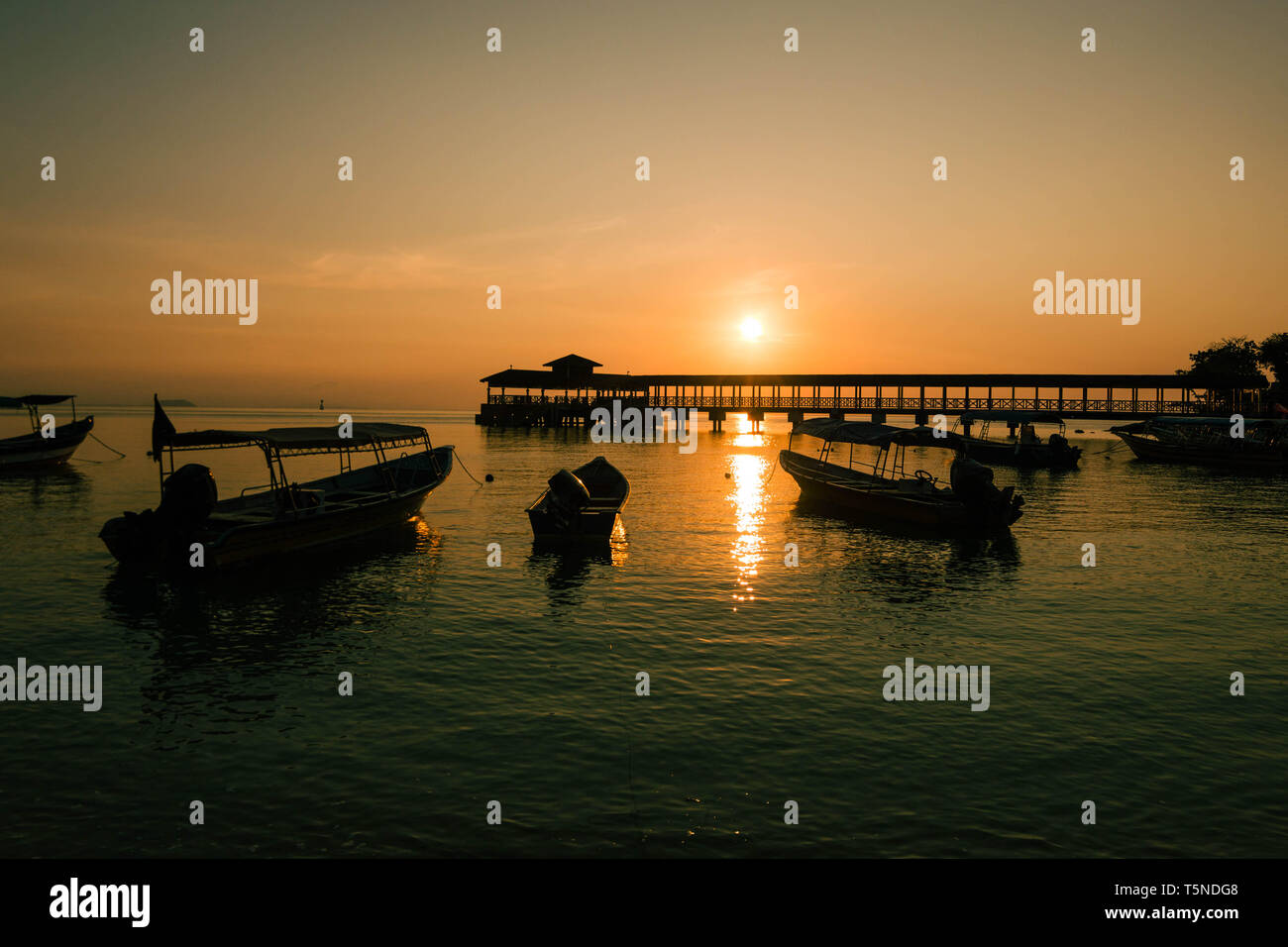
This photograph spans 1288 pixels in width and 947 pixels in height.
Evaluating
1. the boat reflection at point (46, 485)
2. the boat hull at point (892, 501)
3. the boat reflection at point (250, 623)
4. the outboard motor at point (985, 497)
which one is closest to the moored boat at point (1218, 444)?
the boat hull at point (892, 501)

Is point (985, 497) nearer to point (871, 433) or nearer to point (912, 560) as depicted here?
point (912, 560)

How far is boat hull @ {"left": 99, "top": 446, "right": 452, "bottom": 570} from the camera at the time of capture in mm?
17250

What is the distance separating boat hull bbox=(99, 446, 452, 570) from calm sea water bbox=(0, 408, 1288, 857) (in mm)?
665

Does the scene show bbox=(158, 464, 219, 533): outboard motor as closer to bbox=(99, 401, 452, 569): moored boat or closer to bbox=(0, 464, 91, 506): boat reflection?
bbox=(99, 401, 452, 569): moored boat

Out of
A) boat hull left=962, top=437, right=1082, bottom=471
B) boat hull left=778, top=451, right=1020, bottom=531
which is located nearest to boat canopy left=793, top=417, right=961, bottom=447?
boat hull left=778, top=451, right=1020, bottom=531

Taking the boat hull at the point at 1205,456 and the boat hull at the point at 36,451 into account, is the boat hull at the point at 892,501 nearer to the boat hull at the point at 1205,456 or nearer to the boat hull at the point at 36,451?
the boat hull at the point at 1205,456

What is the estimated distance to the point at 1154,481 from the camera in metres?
41.8

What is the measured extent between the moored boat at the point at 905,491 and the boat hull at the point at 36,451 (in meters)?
41.8

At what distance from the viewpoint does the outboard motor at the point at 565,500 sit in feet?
70.7

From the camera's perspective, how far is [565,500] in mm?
21562

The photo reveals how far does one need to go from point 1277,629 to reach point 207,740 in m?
16.8

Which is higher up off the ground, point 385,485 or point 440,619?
point 385,485
